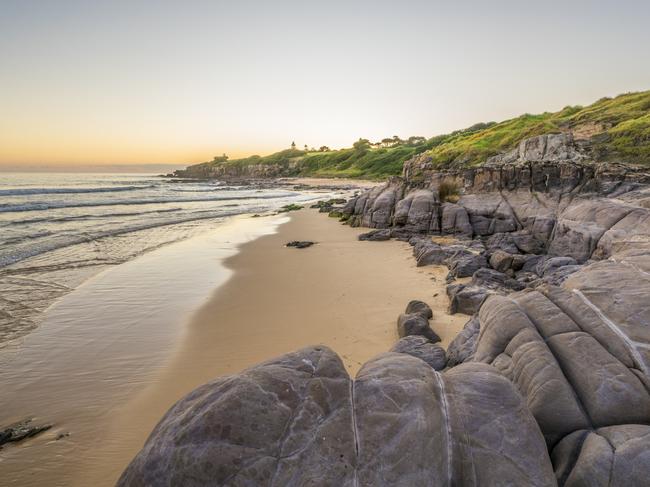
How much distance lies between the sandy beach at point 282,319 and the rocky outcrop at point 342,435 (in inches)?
127

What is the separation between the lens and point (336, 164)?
119 meters

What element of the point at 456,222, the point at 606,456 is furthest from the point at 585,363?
the point at 456,222

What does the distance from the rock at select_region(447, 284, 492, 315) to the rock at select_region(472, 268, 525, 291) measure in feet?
2.91

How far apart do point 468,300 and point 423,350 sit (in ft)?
9.81

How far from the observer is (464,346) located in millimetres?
6340

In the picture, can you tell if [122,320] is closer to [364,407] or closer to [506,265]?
[364,407]

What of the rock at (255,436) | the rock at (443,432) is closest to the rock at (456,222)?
the rock at (443,432)

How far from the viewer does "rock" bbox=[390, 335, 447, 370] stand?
678 cm

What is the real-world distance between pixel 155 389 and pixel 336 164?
380 ft

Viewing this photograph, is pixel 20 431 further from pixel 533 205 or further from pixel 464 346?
pixel 533 205

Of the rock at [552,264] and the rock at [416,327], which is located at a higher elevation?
the rock at [552,264]

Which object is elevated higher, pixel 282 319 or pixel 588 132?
pixel 588 132

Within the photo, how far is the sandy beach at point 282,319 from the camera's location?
6230mm

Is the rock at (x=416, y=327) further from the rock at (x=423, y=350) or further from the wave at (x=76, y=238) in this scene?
the wave at (x=76, y=238)
